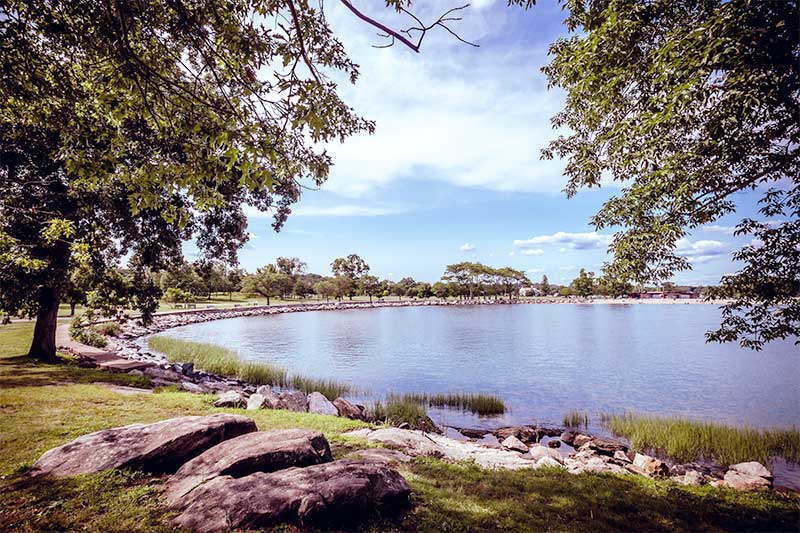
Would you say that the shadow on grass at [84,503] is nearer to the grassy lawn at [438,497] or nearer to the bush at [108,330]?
the grassy lawn at [438,497]

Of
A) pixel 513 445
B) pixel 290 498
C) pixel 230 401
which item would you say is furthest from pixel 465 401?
pixel 290 498

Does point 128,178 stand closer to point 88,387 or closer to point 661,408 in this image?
point 88,387

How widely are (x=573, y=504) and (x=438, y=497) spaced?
2.21 m

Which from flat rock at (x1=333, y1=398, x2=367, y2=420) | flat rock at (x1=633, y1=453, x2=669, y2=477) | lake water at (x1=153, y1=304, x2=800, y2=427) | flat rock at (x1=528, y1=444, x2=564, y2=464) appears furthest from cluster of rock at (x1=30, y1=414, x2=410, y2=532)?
lake water at (x1=153, y1=304, x2=800, y2=427)

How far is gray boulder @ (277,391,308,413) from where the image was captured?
38.4ft

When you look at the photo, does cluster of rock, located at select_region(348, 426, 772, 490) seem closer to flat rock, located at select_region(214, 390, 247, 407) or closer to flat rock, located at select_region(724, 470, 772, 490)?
flat rock, located at select_region(724, 470, 772, 490)

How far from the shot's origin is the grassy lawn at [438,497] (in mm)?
4289

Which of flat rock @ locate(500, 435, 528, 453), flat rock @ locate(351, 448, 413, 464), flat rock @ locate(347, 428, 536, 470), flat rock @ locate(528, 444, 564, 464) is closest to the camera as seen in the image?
flat rock @ locate(351, 448, 413, 464)

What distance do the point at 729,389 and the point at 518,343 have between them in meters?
17.1

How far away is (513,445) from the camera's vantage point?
10.9 meters

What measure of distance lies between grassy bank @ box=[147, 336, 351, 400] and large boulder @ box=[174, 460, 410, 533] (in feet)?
39.7

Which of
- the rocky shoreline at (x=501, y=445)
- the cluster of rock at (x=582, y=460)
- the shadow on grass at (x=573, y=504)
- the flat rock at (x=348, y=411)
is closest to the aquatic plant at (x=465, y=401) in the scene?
the rocky shoreline at (x=501, y=445)

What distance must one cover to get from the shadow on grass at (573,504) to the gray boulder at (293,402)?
6.36 meters

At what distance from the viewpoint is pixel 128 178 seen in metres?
4.45
